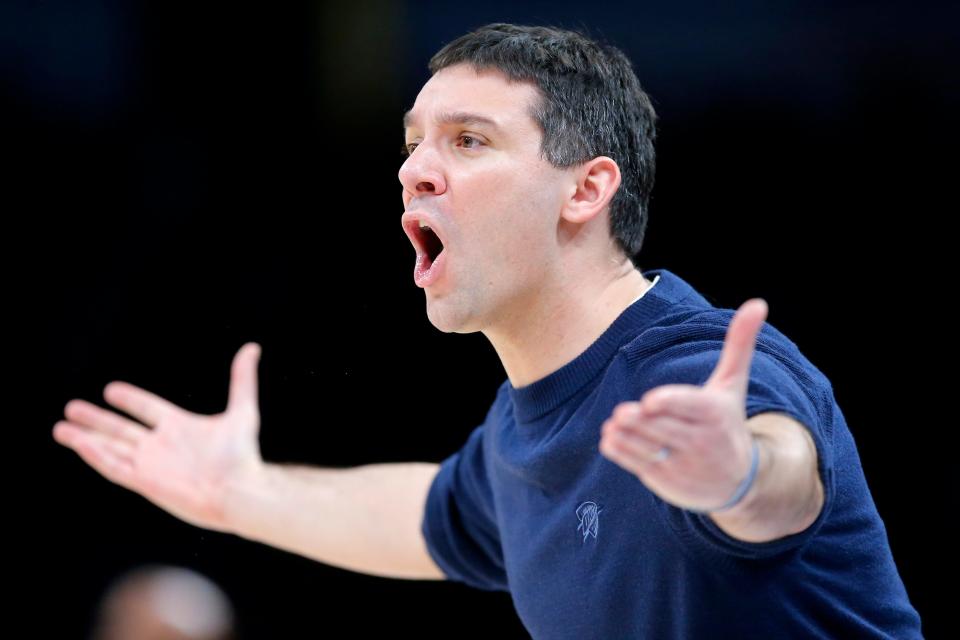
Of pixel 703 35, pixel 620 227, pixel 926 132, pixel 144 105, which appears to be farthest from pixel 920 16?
pixel 144 105

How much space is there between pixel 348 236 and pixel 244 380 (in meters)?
1.13

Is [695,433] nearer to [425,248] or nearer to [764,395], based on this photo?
[764,395]

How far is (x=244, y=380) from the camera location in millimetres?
1521

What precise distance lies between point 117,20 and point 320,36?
1.80 ft

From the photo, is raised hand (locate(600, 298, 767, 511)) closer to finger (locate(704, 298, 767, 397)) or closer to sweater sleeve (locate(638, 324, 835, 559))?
finger (locate(704, 298, 767, 397))

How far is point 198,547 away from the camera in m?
2.65

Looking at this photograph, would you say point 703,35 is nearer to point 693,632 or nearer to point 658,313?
point 658,313

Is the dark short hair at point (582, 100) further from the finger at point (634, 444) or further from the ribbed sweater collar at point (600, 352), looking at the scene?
the finger at point (634, 444)

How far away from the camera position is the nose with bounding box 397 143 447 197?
1.58 meters

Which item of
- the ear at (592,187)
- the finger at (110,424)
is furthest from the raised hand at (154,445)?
the ear at (592,187)

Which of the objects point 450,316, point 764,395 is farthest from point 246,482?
point 764,395

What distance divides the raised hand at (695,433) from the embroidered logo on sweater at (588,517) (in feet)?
1.50

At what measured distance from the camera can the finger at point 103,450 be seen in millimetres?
1722

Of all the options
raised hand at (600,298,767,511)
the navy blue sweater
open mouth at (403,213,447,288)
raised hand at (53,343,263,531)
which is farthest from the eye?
raised hand at (600,298,767,511)
